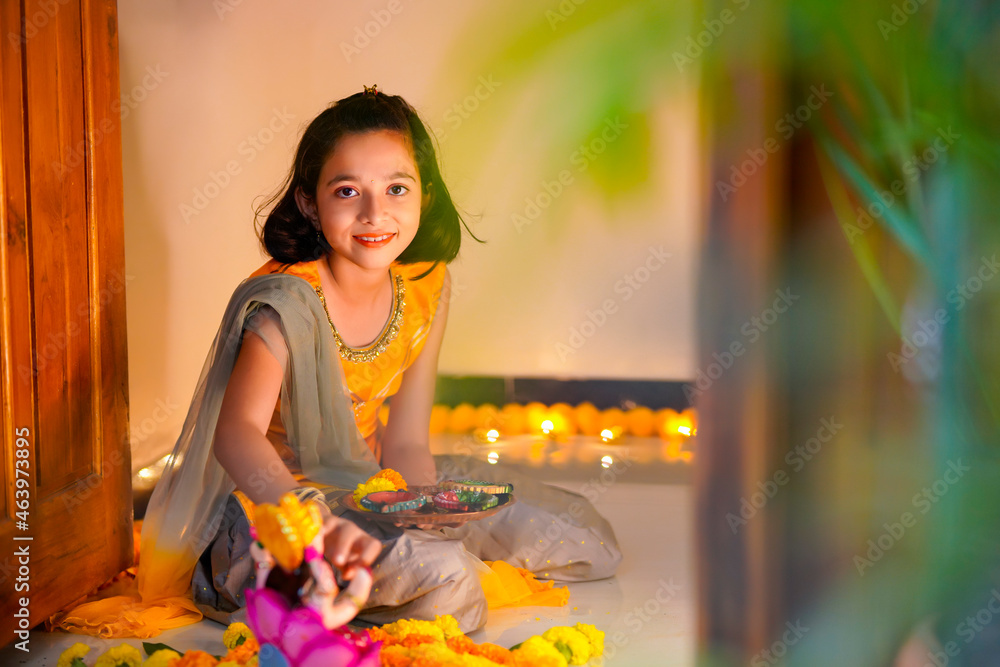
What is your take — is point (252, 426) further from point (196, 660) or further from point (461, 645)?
point (461, 645)

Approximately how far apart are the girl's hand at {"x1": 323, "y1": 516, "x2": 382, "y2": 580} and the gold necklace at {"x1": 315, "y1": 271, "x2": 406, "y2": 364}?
64cm

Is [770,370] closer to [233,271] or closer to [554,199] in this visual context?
[233,271]

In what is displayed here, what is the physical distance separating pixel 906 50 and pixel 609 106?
7.16 feet

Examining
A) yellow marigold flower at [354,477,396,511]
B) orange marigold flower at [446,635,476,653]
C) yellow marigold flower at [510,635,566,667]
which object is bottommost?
yellow marigold flower at [510,635,566,667]

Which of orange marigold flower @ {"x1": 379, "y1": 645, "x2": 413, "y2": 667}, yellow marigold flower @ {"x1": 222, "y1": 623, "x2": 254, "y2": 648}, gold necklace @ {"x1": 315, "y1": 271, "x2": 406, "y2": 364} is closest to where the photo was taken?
orange marigold flower @ {"x1": 379, "y1": 645, "x2": 413, "y2": 667}

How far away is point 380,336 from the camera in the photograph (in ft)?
5.82

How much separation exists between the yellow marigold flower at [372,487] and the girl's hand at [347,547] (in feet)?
1.51

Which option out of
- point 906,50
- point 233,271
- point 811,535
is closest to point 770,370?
point 811,535

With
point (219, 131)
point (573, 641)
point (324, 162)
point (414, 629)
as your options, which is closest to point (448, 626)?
point (414, 629)

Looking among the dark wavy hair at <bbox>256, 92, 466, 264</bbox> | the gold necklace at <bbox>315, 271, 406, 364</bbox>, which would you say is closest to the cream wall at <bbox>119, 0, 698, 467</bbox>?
the dark wavy hair at <bbox>256, 92, 466, 264</bbox>

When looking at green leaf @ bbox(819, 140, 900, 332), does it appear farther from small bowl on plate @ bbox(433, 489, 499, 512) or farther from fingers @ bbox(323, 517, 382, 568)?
small bowl on plate @ bbox(433, 489, 499, 512)

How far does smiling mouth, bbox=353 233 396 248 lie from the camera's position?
1.66 meters

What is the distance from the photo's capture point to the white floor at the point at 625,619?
1.43 meters

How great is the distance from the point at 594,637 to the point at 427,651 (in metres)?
0.31
